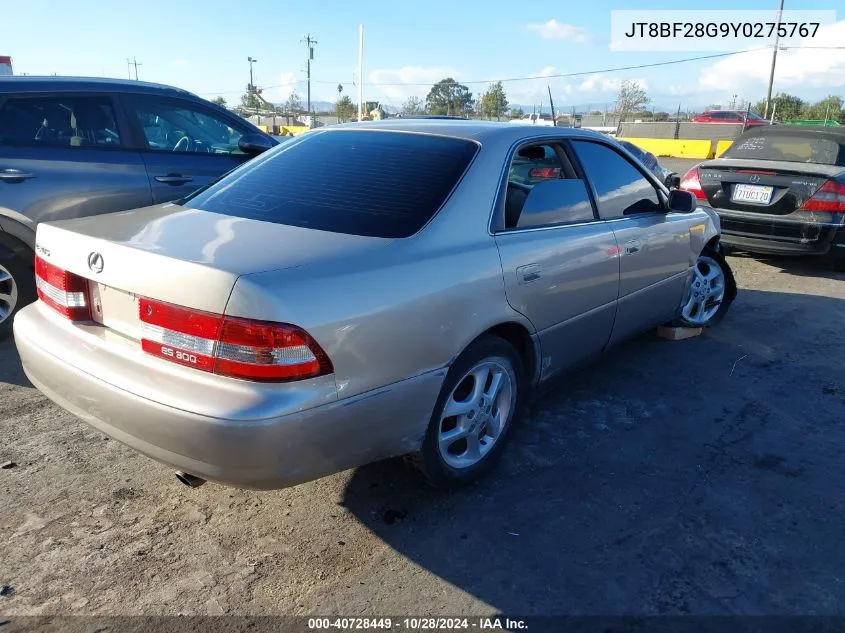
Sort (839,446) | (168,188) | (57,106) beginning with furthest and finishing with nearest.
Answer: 1. (168,188)
2. (57,106)
3. (839,446)

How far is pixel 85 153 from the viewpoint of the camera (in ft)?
14.7

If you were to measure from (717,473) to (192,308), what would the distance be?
245 centimetres

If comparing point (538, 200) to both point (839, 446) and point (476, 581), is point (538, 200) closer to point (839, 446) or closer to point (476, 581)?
point (476, 581)

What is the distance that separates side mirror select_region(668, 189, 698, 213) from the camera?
4.14 metres

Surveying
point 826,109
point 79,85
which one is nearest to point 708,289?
point 79,85

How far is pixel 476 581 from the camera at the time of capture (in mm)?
2334

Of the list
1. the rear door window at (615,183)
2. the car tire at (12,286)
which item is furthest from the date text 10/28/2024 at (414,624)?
the car tire at (12,286)

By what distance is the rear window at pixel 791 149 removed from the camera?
270 inches

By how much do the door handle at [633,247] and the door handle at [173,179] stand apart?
320 centimetres

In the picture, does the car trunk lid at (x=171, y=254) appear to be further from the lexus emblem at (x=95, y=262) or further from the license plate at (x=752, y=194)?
the license plate at (x=752, y=194)

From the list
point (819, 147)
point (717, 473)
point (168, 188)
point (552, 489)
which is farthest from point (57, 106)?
point (819, 147)

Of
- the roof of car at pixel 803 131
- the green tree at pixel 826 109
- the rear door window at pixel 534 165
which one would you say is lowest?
the rear door window at pixel 534 165

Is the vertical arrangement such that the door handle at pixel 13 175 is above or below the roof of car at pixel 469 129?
below

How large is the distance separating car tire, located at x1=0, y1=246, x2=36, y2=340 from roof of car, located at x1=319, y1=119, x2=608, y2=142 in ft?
7.79
